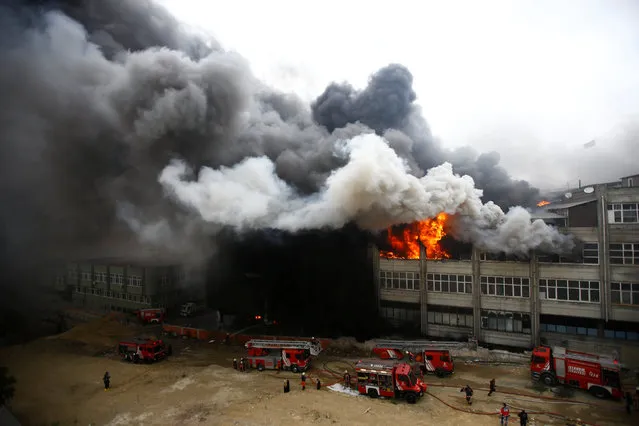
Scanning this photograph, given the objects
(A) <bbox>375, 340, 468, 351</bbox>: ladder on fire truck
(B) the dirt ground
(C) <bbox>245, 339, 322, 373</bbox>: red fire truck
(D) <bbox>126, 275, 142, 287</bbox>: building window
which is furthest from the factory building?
(D) <bbox>126, 275, 142, 287</bbox>: building window

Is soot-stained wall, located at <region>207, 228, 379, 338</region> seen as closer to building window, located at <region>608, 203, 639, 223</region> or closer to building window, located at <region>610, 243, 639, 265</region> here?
building window, located at <region>610, 243, 639, 265</region>

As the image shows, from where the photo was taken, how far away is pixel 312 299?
34.9 metres

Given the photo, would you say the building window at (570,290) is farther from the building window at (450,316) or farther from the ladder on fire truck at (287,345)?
the ladder on fire truck at (287,345)

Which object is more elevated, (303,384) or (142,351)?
(142,351)

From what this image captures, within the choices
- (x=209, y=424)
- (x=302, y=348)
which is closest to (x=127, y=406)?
(x=209, y=424)

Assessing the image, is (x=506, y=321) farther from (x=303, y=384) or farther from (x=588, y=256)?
(x=303, y=384)

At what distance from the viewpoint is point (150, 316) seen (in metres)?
39.1

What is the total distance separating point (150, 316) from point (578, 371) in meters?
37.5

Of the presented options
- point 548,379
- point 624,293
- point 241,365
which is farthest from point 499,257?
point 241,365

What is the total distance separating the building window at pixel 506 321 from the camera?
95.1 ft

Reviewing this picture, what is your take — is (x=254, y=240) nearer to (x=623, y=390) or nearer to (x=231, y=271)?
(x=231, y=271)

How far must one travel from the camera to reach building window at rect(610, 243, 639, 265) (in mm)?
25922

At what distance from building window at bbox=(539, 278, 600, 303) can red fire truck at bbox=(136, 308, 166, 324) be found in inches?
1426

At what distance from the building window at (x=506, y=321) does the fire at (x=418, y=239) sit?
5826 mm
